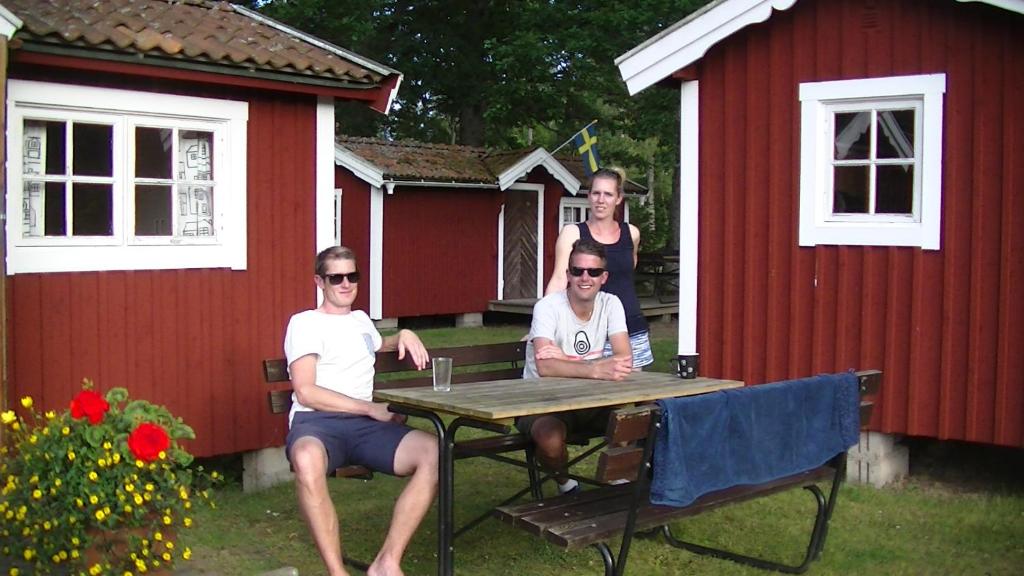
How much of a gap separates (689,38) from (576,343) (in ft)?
10.0

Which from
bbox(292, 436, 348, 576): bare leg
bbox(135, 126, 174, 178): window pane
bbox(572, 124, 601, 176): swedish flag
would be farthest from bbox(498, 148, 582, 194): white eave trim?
bbox(292, 436, 348, 576): bare leg

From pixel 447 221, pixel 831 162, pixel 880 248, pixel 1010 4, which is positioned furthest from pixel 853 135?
pixel 447 221

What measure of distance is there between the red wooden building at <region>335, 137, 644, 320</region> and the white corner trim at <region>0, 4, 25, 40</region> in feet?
37.2

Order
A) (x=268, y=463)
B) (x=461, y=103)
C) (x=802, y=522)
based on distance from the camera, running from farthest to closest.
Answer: (x=461, y=103) → (x=268, y=463) → (x=802, y=522)

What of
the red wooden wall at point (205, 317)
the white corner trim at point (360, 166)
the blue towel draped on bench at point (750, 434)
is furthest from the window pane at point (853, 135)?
the white corner trim at point (360, 166)

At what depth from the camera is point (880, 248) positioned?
7031 mm

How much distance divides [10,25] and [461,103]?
21.8 meters

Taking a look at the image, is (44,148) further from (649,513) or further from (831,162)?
(831,162)

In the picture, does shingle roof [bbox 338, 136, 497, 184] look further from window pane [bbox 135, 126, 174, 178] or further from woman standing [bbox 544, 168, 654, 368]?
woman standing [bbox 544, 168, 654, 368]

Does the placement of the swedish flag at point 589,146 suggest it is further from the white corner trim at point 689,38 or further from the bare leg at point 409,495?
the bare leg at point 409,495

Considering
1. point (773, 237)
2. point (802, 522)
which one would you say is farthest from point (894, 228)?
point (802, 522)

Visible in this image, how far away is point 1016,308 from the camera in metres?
6.61

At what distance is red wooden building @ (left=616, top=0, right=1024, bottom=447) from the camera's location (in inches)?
263

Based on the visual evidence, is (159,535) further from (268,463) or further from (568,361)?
(268,463)
